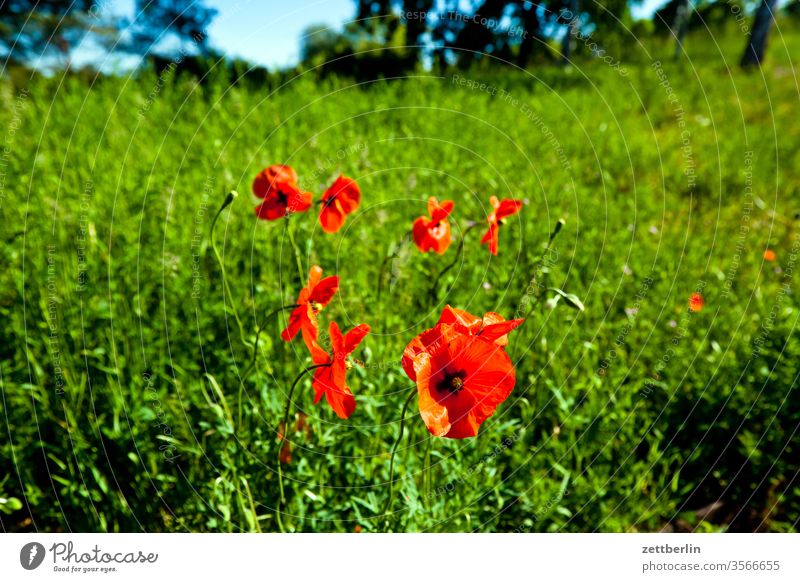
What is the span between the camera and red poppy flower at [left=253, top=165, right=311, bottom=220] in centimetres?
130

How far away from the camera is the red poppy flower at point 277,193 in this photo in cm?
130

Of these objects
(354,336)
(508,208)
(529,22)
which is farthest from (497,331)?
(529,22)

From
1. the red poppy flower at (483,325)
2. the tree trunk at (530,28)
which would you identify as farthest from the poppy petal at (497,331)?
the tree trunk at (530,28)

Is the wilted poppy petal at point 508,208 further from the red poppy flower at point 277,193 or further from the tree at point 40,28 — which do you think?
the tree at point 40,28

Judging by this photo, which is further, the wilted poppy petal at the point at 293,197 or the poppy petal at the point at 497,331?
the wilted poppy petal at the point at 293,197

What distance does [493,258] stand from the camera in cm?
217

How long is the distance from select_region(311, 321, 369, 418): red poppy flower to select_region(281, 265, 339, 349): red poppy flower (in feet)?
0.14

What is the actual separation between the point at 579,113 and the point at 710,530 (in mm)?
2994

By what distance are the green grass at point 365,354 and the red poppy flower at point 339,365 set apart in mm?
356

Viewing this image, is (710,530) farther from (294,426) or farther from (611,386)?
(294,426)

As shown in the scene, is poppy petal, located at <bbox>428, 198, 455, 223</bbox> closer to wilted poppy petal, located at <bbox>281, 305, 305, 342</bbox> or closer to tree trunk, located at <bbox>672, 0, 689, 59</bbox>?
wilted poppy petal, located at <bbox>281, 305, 305, 342</bbox>
